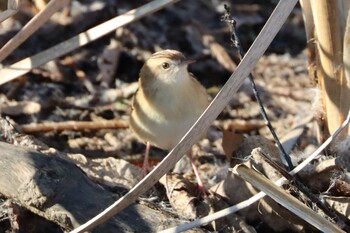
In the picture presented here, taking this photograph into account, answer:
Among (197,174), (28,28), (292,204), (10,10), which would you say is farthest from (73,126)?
(292,204)

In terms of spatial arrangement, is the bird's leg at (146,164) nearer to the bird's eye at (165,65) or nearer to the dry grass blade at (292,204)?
the bird's eye at (165,65)

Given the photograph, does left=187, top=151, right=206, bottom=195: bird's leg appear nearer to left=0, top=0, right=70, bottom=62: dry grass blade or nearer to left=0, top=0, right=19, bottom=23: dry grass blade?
left=0, top=0, right=70, bottom=62: dry grass blade

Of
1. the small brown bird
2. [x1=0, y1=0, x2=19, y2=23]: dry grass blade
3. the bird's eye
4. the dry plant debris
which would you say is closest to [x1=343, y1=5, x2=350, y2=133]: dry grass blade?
the dry plant debris

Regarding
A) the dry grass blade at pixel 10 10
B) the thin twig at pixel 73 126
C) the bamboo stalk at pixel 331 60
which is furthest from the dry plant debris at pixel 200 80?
the dry grass blade at pixel 10 10

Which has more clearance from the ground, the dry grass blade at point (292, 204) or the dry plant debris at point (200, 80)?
the dry plant debris at point (200, 80)

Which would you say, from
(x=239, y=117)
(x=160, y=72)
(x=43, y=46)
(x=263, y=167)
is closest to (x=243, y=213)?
(x=263, y=167)
